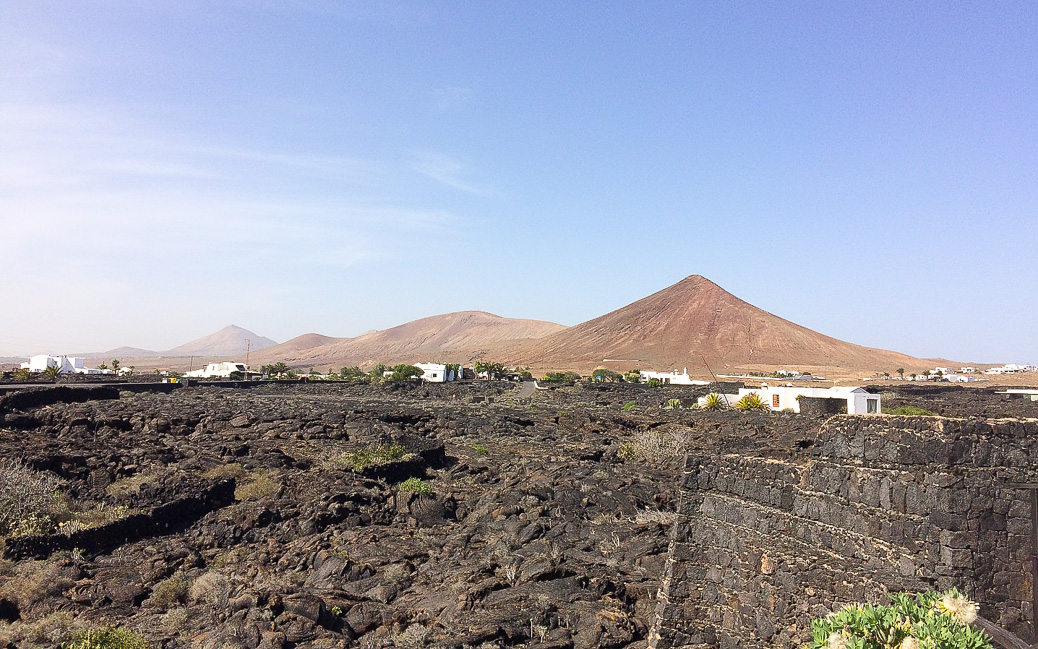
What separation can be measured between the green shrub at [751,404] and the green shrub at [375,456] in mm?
21424

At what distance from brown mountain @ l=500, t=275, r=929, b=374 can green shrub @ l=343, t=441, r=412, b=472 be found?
94373 millimetres

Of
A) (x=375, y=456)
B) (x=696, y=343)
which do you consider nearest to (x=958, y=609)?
(x=375, y=456)

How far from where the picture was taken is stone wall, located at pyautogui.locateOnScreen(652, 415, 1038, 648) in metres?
6.36

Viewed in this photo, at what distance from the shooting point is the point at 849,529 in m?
7.22

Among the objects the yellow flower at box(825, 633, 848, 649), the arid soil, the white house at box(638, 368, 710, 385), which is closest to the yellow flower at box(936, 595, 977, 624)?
the yellow flower at box(825, 633, 848, 649)

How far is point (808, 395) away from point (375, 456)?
2578cm

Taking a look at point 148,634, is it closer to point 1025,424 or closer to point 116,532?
point 116,532

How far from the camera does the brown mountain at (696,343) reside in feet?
425

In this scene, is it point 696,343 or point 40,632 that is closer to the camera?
point 40,632

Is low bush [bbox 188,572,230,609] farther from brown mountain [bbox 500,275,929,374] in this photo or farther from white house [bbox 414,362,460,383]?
brown mountain [bbox 500,275,929,374]

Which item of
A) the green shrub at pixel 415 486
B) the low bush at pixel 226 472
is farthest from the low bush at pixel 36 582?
the green shrub at pixel 415 486

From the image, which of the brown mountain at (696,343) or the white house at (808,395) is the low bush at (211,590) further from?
the brown mountain at (696,343)

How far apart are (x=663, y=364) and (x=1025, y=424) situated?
119291mm

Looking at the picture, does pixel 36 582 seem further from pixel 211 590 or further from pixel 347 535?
pixel 347 535
